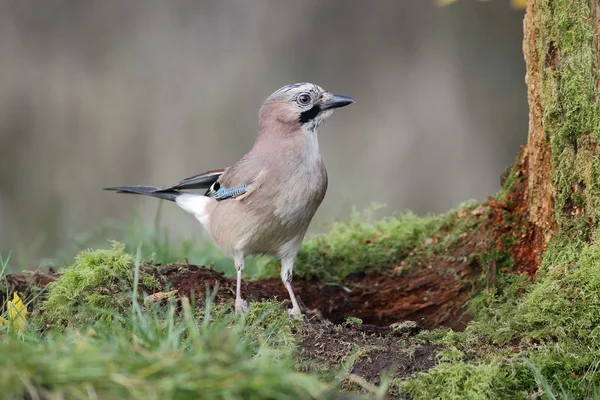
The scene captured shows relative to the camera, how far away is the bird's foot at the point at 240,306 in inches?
164

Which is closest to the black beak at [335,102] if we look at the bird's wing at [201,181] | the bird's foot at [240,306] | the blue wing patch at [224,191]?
the blue wing patch at [224,191]

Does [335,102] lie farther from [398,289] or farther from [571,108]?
[571,108]

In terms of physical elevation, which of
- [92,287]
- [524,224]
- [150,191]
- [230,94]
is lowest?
[92,287]

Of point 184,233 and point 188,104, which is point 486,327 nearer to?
point 184,233

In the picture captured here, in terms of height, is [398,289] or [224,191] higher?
[224,191]

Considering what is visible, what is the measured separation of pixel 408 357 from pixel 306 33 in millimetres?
6583

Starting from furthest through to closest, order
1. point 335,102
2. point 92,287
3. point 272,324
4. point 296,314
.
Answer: point 335,102, point 296,314, point 92,287, point 272,324

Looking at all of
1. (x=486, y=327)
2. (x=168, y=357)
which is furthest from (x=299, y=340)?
(x=168, y=357)

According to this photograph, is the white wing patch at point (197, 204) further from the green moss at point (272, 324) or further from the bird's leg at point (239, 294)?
the green moss at point (272, 324)

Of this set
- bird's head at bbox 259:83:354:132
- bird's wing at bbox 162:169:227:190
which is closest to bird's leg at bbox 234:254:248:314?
bird's wing at bbox 162:169:227:190

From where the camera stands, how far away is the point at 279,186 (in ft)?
16.7

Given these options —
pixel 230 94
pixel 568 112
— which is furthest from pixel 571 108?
pixel 230 94

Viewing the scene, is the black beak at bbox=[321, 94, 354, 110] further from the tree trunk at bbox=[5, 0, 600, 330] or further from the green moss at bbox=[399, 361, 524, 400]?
the green moss at bbox=[399, 361, 524, 400]

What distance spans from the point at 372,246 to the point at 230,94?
4.19 m
